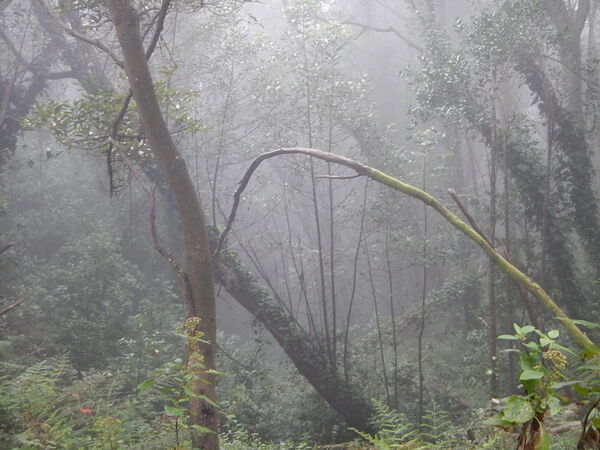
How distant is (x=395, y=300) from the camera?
19484mm

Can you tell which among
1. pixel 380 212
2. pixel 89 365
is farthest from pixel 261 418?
pixel 380 212

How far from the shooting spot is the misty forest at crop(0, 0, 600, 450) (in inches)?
140

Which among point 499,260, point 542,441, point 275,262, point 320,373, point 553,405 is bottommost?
point 320,373

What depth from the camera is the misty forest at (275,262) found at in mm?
3568

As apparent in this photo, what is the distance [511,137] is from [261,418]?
719 cm

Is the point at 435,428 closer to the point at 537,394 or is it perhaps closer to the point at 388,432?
the point at 388,432

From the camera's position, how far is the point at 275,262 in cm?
734

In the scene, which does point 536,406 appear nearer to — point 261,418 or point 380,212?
point 261,418

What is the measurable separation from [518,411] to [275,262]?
5.86 m

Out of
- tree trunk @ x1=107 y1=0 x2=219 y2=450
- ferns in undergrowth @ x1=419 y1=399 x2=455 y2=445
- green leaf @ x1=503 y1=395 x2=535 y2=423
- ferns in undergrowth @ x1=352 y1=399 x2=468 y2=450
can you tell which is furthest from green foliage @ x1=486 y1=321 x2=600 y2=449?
tree trunk @ x1=107 y1=0 x2=219 y2=450

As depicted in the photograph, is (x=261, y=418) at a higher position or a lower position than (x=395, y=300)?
lower

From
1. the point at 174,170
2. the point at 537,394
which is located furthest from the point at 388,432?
the point at 537,394

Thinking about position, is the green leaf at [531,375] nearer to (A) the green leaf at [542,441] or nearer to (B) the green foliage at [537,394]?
(B) the green foliage at [537,394]

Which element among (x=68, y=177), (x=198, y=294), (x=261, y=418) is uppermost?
(x=68, y=177)
